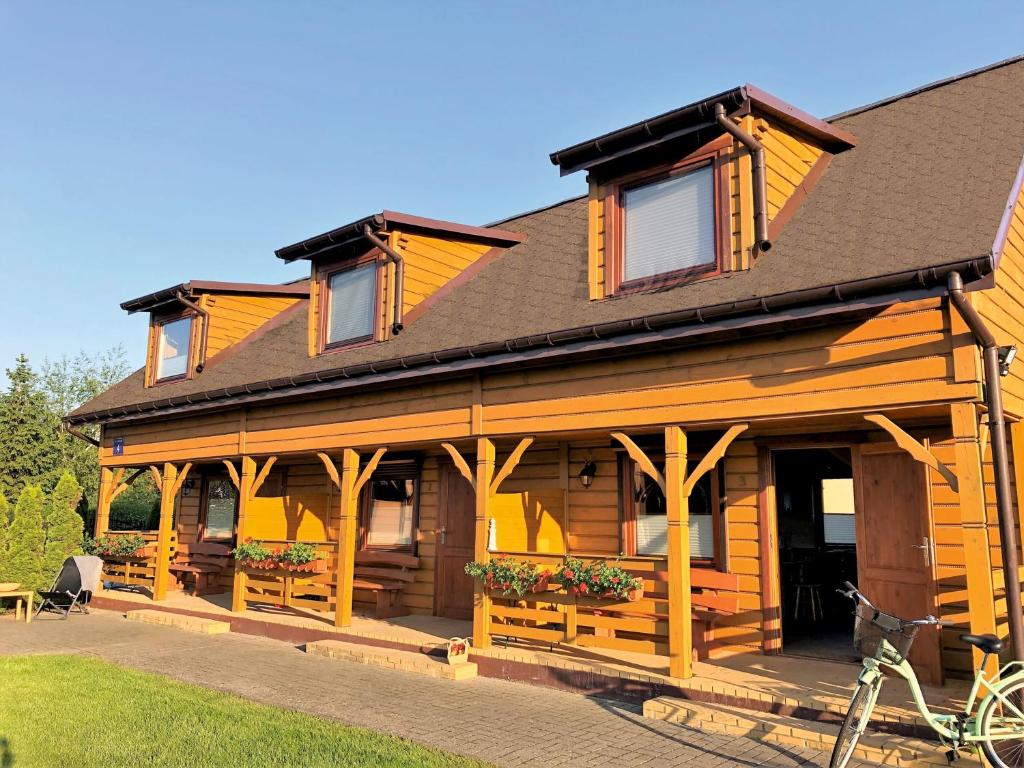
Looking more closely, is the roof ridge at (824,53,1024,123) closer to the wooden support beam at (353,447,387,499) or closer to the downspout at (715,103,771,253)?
the downspout at (715,103,771,253)

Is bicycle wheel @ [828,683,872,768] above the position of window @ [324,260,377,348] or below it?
below

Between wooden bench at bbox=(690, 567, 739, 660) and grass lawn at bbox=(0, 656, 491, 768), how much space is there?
370cm

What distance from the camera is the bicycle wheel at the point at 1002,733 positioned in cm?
496

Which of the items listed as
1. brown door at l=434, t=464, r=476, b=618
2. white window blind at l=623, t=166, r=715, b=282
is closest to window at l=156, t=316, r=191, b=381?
brown door at l=434, t=464, r=476, b=618

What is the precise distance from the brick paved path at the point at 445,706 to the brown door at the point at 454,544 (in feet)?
8.32

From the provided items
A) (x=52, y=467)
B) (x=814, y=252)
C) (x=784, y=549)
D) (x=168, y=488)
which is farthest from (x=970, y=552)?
(x=52, y=467)

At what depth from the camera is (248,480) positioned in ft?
43.4

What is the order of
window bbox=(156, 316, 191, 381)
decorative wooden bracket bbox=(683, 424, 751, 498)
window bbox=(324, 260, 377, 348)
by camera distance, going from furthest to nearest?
window bbox=(156, 316, 191, 381) < window bbox=(324, 260, 377, 348) < decorative wooden bracket bbox=(683, 424, 751, 498)

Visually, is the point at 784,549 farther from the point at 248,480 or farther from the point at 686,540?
the point at 248,480

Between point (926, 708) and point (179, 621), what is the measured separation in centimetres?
1090

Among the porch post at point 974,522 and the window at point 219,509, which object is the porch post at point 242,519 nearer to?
the window at point 219,509

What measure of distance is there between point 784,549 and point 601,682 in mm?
5997

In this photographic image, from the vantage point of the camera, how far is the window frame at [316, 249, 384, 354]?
1212cm

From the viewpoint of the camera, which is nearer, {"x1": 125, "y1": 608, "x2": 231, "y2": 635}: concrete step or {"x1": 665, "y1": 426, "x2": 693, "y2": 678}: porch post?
{"x1": 665, "y1": 426, "x2": 693, "y2": 678}: porch post
